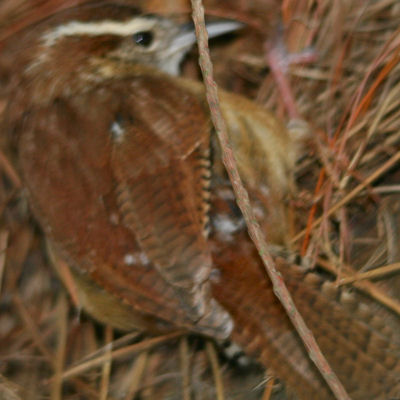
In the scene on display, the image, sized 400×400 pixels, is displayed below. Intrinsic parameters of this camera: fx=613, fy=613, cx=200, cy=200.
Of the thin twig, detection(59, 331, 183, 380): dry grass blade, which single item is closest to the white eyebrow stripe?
the thin twig

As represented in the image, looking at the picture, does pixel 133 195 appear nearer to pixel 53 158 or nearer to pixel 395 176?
pixel 53 158

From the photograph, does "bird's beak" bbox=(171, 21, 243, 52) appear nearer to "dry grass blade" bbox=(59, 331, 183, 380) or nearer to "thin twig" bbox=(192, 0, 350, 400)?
"thin twig" bbox=(192, 0, 350, 400)

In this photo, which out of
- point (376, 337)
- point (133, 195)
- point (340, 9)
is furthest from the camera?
point (340, 9)

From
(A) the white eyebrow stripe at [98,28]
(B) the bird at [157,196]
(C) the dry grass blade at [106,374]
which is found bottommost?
(C) the dry grass blade at [106,374]

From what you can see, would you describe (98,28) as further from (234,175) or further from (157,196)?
(234,175)

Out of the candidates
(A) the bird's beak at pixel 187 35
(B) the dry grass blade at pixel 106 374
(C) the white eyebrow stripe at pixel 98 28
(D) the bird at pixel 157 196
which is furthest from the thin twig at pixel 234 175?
(B) the dry grass blade at pixel 106 374

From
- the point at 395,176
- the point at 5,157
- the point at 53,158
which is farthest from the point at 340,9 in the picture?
the point at 5,157

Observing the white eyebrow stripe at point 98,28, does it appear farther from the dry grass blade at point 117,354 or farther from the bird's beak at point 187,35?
A: the dry grass blade at point 117,354
